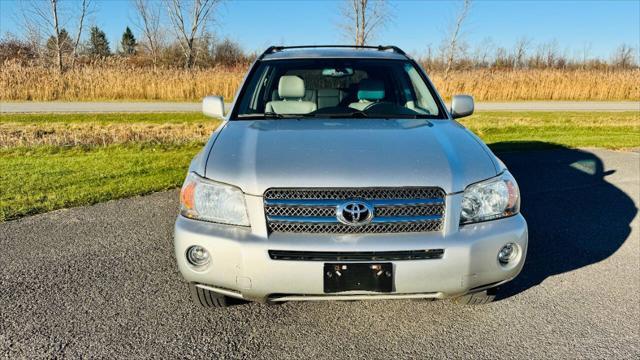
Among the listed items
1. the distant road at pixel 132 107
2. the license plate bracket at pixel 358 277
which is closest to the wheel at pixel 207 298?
the license plate bracket at pixel 358 277

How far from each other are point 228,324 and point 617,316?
235 cm

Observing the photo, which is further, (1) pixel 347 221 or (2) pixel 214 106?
(2) pixel 214 106

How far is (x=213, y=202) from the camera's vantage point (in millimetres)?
2555

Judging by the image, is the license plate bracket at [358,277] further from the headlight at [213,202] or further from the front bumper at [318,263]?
the headlight at [213,202]

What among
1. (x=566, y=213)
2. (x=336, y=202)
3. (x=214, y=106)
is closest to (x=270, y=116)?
(x=214, y=106)

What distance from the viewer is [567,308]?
304 cm

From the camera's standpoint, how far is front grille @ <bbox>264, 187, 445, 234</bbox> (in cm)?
243

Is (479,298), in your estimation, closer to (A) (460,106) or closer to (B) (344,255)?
(B) (344,255)

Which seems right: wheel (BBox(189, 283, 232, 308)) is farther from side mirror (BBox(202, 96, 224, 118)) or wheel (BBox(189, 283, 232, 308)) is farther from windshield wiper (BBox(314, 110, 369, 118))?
side mirror (BBox(202, 96, 224, 118))

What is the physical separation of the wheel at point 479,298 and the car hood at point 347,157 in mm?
718

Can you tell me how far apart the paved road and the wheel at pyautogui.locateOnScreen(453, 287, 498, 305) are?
7cm

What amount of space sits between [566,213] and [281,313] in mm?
3557

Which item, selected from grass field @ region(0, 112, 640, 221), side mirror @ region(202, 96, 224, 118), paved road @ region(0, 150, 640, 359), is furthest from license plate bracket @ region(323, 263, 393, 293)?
grass field @ region(0, 112, 640, 221)

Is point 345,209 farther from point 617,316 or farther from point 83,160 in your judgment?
point 83,160
